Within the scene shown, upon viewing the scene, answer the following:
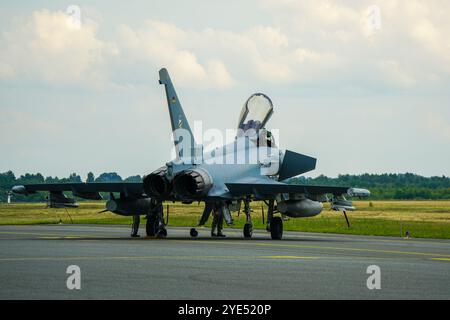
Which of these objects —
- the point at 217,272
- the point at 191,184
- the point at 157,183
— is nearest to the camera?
the point at 217,272

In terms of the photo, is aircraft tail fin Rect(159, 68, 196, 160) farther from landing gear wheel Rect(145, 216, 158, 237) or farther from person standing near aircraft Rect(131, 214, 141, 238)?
person standing near aircraft Rect(131, 214, 141, 238)

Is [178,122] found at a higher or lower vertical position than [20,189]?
higher

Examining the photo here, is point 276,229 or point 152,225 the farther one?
point 276,229

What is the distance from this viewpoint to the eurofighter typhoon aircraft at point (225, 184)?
1405 inches

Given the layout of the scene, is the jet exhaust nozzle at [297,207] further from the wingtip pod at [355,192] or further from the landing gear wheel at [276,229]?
the wingtip pod at [355,192]

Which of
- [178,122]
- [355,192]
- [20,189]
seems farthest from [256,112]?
[20,189]

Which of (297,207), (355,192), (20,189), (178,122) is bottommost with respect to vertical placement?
(297,207)

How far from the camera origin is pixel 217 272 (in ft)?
64.6

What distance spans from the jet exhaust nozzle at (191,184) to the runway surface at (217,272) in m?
5.84

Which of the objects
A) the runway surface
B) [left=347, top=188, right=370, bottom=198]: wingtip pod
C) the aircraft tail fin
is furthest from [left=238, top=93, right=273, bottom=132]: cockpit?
the runway surface

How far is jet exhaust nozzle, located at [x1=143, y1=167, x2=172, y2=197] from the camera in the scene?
35.3m

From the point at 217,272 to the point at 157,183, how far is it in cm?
1609

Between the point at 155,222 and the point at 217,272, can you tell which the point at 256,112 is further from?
the point at 217,272
